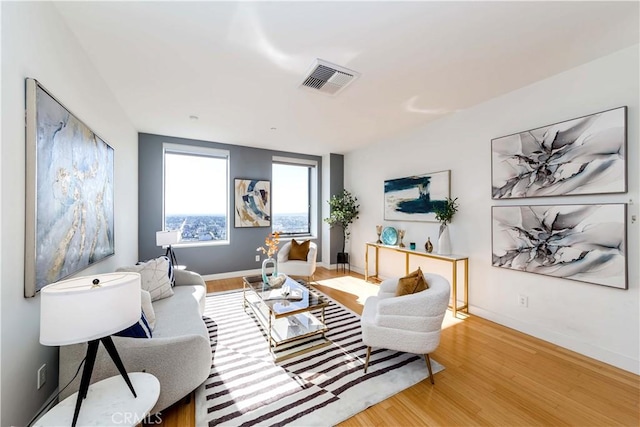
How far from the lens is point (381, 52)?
6.60ft

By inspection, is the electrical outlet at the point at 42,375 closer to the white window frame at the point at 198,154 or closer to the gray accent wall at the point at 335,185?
the white window frame at the point at 198,154

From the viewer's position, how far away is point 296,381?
6.26 ft

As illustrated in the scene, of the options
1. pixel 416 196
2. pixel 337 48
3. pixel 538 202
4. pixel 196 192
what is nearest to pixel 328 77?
pixel 337 48

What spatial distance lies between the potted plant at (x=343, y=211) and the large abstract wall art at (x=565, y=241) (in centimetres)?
273

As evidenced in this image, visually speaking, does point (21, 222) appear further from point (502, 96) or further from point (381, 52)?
point (502, 96)

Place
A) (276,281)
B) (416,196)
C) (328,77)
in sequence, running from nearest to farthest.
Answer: (328,77), (276,281), (416,196)

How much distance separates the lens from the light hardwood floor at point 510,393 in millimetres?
1577

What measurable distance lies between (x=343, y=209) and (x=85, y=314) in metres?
4.51

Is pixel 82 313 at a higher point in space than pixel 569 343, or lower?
higher

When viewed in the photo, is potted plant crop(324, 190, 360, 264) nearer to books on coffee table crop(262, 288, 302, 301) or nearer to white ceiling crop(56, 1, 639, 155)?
white ceiling crop(56, 1, 639, 155)

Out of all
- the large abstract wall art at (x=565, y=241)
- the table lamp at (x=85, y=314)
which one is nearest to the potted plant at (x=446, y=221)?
the large abstract wall art at (x=565, y=241)

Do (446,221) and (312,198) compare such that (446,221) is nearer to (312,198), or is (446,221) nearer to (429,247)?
(429,247)

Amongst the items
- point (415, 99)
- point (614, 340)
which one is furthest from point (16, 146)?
point (614, 340)

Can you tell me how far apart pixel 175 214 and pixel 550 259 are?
5.44m
